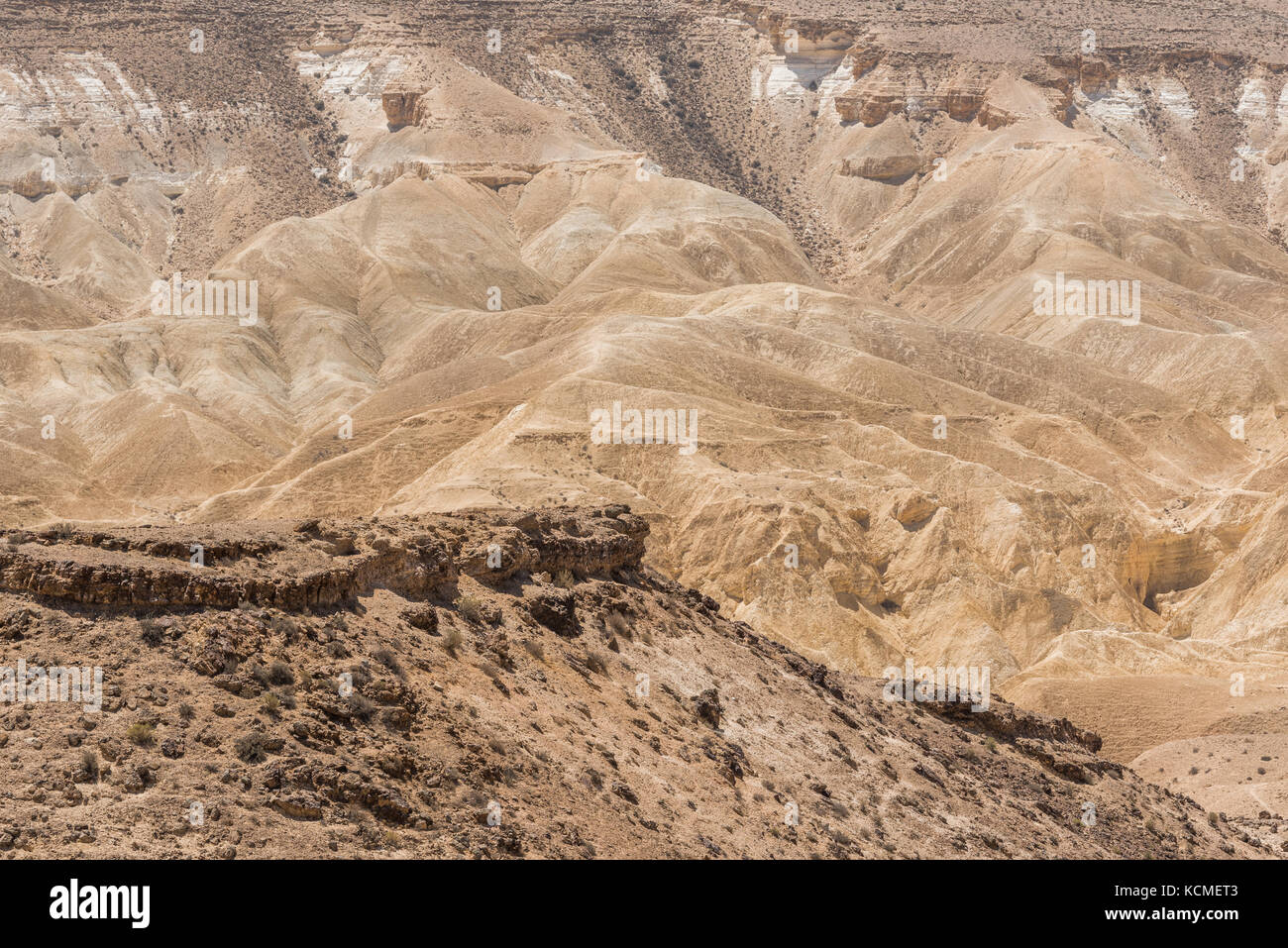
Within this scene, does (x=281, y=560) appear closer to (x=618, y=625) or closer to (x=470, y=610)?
(x=470, y=610)

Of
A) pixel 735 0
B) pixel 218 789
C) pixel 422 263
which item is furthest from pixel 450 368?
pixel 735 0

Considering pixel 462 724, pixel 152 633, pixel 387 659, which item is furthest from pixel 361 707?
pixel 152 633

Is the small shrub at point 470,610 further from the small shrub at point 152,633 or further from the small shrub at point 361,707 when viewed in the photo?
the small shrub at point 152,633

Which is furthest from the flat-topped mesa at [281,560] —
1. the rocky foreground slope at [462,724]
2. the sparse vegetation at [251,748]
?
the sparse vegetation at [251,748]

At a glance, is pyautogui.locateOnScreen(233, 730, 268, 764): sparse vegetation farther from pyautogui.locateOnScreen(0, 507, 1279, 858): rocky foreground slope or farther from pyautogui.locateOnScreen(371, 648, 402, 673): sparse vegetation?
pyautogui.locateOnScreen(371, 648, 402, 673): sparse vegetation

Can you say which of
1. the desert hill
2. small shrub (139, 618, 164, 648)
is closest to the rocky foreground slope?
small shrub (139, 618, 164, 648)
